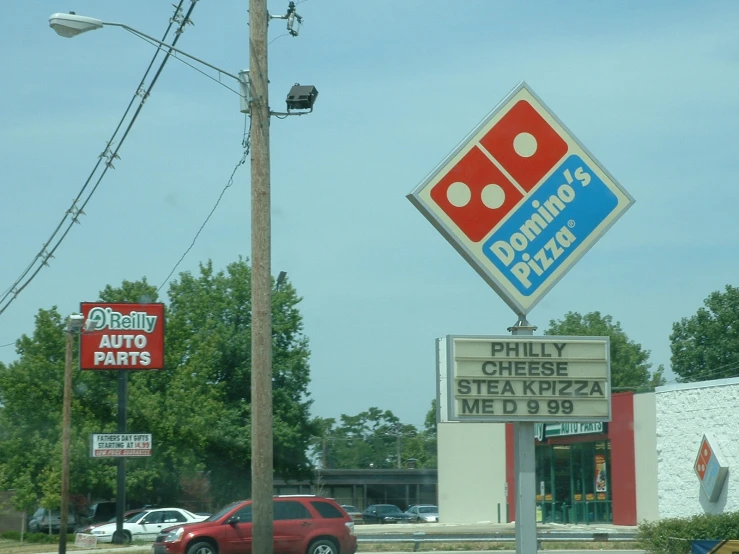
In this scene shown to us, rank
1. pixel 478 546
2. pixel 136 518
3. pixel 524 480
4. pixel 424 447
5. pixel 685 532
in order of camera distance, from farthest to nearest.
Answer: pixel 424 447
pixel 136 518
pixel 478 546
pixel 685 532
pixel 524 480

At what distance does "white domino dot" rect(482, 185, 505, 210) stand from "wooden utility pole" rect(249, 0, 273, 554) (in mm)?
6333

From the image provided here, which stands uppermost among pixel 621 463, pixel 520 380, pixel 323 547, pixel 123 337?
pixel 123 337

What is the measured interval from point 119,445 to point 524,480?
28680 millimetres

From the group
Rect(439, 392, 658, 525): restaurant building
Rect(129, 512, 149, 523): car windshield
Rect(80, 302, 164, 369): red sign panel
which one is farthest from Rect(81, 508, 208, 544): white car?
Rect(439, 392, 658, 525): restaurant building

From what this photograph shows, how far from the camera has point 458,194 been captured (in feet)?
22.1

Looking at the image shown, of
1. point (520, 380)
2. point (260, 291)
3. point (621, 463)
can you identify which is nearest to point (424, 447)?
point (621, 463)

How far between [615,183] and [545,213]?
55 centimetres

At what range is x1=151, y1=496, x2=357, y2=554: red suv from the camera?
72.9 feet

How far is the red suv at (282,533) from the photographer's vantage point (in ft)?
72.9

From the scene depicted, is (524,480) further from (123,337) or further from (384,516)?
(384,516)

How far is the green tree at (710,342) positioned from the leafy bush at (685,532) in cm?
5304

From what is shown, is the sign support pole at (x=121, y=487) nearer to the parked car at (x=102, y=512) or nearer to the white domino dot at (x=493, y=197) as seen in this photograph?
the parked car at (x=102, y=512)

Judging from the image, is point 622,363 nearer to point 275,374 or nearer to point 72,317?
point 275,374

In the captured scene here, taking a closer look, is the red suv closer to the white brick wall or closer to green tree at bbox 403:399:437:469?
the white brick wall
